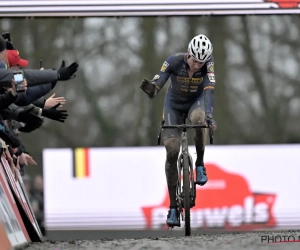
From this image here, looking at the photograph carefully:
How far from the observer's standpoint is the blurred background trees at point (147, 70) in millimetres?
18719

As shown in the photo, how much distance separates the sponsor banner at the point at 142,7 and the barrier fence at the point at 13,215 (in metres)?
7.89

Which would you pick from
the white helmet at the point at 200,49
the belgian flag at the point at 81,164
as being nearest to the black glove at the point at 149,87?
the white helmet at the point at 200,49

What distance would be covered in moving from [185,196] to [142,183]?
6.74m

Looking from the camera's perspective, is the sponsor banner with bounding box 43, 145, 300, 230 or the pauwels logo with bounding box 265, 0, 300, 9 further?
the pauwels logo with bounding box 265, 0, 300, 9

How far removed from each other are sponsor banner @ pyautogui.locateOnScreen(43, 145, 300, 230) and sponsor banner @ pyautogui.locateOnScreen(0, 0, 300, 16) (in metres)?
2.73

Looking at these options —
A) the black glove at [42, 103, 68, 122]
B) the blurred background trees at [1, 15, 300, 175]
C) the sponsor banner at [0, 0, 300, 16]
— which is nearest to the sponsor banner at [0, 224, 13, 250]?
the black glove at [42, 103, 68, 122]

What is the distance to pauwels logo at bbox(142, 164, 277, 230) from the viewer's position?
55.8 feet

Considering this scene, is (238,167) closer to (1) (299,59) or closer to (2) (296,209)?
(2) (296,209)

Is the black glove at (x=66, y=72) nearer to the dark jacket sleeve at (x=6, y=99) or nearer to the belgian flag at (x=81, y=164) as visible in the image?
the dark jacket sleeve at (x=6, y=99)

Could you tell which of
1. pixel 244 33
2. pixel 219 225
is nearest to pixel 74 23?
pixel 244 33

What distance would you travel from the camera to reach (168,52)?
61.9 feet

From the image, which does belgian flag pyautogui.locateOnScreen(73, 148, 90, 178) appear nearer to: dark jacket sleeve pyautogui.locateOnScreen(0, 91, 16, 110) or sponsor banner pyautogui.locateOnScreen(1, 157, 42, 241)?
sponsor banner pyautogui.locateOnScreen(1, 157, 42, 241)

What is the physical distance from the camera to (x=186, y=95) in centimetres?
1165

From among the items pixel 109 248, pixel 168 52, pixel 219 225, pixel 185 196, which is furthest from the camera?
pixel 168 52
